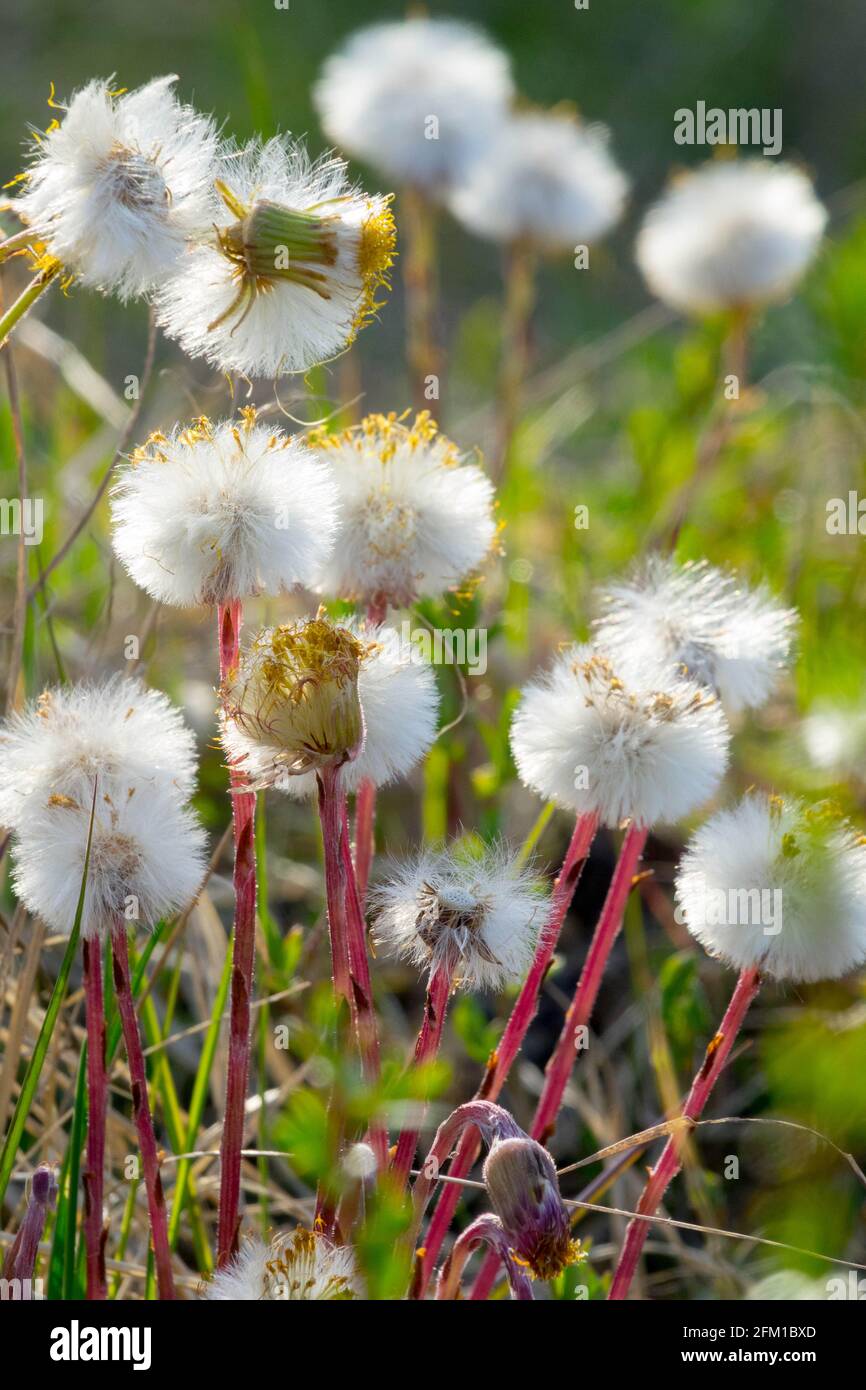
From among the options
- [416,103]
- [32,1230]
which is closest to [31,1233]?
[32,1230]

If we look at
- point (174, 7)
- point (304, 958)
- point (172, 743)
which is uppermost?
point (174, 7)

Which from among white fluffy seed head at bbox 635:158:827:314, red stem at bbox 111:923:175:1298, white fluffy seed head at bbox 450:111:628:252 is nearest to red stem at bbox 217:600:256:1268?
red stem at bbox 111:923:175:1298

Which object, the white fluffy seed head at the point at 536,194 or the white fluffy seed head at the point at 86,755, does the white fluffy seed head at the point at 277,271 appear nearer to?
the white fluffy seed head at the point at 86,755

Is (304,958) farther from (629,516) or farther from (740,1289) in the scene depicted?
(629,516)

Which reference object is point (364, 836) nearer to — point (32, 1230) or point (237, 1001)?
point (237, 1001)

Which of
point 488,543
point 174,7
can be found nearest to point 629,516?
point 488,543

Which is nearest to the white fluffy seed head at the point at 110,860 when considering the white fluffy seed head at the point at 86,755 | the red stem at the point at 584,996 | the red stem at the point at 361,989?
the white fluffy seed head at the point at 86,755
